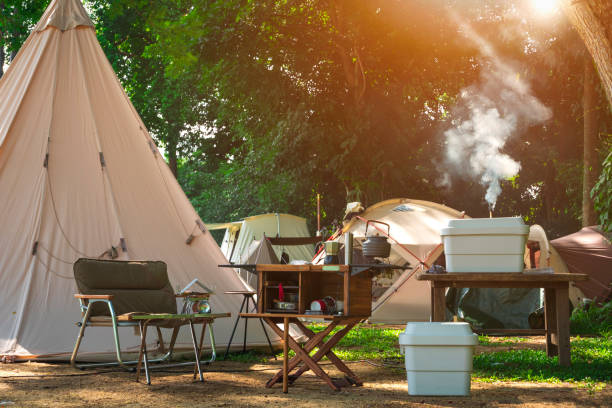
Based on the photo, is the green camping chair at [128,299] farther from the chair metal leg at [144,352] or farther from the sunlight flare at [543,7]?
the sunlight flare at [543,7]

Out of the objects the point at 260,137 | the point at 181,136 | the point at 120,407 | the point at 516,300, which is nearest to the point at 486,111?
the point at 260,137

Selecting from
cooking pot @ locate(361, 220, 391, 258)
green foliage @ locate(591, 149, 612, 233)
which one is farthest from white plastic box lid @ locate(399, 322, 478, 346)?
green foliage @ locate(591, 149, 612, 233)

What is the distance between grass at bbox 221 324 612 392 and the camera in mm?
5512

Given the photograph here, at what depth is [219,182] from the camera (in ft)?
89.9

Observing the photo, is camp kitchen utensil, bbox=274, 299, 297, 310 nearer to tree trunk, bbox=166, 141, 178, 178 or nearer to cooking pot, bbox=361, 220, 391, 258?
cooking pot, bbox=361, 220, 391, 258

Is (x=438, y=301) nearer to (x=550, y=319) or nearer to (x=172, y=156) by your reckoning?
(x=550, y=319)

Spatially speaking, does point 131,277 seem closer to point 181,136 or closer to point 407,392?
point 407,392

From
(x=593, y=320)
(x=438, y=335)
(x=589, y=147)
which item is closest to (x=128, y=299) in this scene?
(x=438, y=335)

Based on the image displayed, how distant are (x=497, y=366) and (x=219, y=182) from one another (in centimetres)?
2193

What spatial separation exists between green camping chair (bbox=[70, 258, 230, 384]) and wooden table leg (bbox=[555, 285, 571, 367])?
109 inches

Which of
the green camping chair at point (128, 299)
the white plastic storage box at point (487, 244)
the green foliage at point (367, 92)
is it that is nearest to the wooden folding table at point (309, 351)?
the green camping chair at point (128, 299)

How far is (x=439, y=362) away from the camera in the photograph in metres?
4.79

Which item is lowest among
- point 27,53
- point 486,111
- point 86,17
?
point 27,53

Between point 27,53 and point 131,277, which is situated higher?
point 27,53
